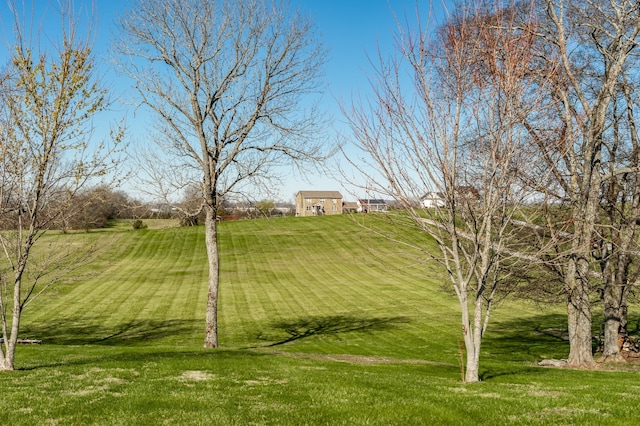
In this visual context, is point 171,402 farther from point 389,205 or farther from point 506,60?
point 506,60

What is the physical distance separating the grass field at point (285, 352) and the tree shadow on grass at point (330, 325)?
0.11 metres

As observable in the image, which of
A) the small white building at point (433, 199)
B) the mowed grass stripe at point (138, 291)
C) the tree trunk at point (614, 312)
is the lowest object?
the mowed grass stripe at point (138, 291)

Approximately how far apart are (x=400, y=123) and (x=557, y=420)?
5.51m

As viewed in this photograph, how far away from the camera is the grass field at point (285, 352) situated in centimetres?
748

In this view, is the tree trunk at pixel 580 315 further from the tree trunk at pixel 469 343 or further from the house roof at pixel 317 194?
the house roof at pixel 317 194

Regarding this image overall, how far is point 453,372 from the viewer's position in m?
13.5

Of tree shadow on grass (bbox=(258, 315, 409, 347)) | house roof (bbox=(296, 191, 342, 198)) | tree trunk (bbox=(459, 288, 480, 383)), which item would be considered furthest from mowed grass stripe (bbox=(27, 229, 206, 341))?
house roof (bbox=(296, 191, 342, 198))

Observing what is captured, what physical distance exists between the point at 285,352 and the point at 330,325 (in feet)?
31.6

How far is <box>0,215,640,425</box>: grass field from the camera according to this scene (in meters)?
7.48

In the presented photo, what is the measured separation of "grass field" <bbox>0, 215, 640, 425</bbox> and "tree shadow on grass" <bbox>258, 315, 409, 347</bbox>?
0.11 m

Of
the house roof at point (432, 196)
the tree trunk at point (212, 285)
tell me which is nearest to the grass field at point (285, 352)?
the tree trunk at point (212, 285)

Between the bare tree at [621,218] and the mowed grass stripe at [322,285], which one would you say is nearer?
the bare tree at [621,218]

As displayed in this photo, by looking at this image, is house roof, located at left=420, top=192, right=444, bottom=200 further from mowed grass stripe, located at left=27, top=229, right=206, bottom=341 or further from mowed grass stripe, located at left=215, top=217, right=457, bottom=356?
mowed grass stripe, located at left=27, top=229, right=206, bottom=341

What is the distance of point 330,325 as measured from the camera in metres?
27.0
